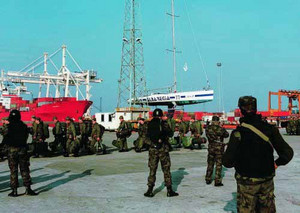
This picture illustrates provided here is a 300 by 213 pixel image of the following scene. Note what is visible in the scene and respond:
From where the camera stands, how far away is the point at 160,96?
58.2 m

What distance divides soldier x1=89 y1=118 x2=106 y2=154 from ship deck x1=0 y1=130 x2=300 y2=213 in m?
3.31

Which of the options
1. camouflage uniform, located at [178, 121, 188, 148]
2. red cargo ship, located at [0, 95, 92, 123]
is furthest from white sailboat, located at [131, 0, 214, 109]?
camouflage uniform, located at [178, 121, 188, 148]

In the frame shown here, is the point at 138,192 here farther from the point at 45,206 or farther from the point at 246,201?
the point at 246,201

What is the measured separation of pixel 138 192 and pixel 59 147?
895cm

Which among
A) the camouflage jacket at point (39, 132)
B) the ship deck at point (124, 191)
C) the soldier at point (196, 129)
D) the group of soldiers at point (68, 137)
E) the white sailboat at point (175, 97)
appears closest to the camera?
the ship deck at point (124, 191)

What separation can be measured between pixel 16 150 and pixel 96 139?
25.6 ft

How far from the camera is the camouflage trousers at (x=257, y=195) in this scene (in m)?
3.48

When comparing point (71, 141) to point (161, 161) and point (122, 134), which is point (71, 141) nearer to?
point (122, 134)

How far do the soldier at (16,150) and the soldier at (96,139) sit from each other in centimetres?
733

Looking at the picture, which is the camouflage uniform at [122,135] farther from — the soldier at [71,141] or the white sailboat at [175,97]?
the white sailboat at [175,97]

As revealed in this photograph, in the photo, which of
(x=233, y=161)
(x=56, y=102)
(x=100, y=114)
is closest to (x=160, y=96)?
(x=56, y=102)

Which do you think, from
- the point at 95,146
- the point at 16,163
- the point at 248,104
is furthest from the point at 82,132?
the point at 248,104

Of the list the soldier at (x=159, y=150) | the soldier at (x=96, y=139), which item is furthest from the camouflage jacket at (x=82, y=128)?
the soldier at (x=159, y=150)

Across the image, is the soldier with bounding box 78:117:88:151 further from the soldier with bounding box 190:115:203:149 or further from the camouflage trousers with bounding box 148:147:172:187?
the camouflage trousers with bounding box 148:147:172:187
